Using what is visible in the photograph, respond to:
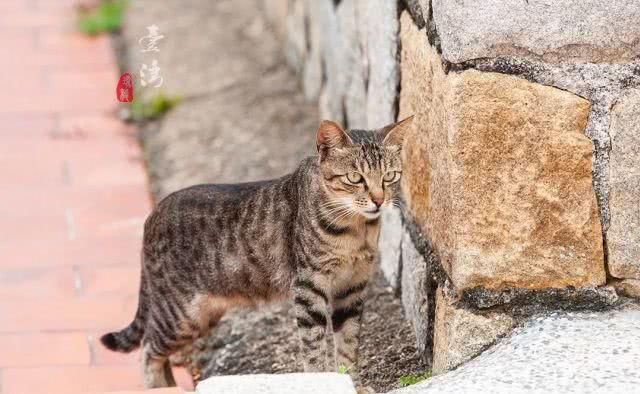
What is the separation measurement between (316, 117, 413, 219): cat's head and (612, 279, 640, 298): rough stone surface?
2.17 ft

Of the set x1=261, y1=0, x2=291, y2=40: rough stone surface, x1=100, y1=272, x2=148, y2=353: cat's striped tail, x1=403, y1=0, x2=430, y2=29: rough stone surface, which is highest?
x1=261, y1=0, x2=291, y2=40: rough stone surface

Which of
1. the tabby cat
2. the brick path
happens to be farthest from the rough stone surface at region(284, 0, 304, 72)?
the tabby cat

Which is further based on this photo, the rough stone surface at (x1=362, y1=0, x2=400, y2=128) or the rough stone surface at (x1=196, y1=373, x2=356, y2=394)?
the rough stone surface at (x1=362, y1=0, x2=400, y2=128)

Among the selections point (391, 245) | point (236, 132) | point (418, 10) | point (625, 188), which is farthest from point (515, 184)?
point (236, 132)

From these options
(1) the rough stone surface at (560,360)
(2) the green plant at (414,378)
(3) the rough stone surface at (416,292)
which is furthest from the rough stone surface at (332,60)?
(1) the rough stone surface at (560,360)

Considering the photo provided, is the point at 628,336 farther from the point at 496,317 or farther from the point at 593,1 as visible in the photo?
the point at 593,1

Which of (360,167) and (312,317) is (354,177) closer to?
(360,167)

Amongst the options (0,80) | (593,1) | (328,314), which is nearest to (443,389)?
(328,314)

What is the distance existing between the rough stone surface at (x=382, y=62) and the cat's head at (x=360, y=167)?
551 millimetres

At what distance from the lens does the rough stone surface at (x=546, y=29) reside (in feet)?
10.2

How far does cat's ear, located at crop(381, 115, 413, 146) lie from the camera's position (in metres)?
3.56

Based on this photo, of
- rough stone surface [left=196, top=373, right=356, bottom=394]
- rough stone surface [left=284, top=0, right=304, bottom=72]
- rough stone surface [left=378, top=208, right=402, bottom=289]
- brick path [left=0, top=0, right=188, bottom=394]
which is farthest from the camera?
rough stone surface [left=284, top=0, right=304, bottom=72]

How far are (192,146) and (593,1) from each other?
310 cm

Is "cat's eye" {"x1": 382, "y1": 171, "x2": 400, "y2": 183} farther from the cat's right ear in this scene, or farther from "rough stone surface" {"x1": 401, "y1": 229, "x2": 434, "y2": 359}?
"rough stone surface" {"x1": 401, "y1": 229, "x2": 434, "y2": 359}
